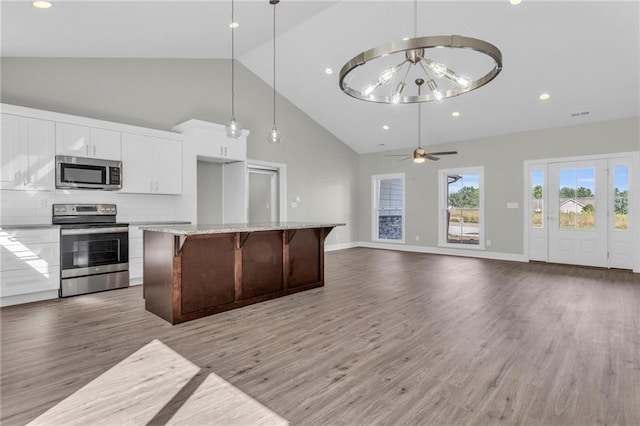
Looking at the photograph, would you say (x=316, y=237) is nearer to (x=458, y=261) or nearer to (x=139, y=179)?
(x=139, y=179)

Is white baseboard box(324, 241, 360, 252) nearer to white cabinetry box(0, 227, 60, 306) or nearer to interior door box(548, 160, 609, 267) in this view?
interior door box(548, 160, 609, 267)

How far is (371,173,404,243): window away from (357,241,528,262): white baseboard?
18 cm

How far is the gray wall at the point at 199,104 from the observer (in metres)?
4.58

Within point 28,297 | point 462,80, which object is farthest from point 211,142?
point 462,80

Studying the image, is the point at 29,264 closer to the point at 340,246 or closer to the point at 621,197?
the point at 340,246

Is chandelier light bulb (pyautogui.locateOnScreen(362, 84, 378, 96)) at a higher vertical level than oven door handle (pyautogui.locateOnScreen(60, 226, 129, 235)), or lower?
higher

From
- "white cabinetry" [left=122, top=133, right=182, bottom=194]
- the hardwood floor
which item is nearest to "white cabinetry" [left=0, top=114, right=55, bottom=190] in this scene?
"white cabinetry" [left=122, top=133, right=182, bottom=194]

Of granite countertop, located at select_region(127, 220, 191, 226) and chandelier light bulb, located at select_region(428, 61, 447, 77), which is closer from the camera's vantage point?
chandelier light bulb, located at select_region(428, 61, 447, 77)

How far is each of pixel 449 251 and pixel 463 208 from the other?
110 cm

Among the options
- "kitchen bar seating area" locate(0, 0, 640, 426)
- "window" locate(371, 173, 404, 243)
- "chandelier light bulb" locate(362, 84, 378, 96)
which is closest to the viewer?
"kitchen bar seating area" locate(0, 0, 640, 426)

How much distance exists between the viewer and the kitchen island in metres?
3.30

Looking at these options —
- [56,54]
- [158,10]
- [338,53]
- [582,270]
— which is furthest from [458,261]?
[56,54]

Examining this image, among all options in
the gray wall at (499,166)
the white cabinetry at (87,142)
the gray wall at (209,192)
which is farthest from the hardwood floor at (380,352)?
the gray wall at (499,166)

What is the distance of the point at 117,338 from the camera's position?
292 cm
